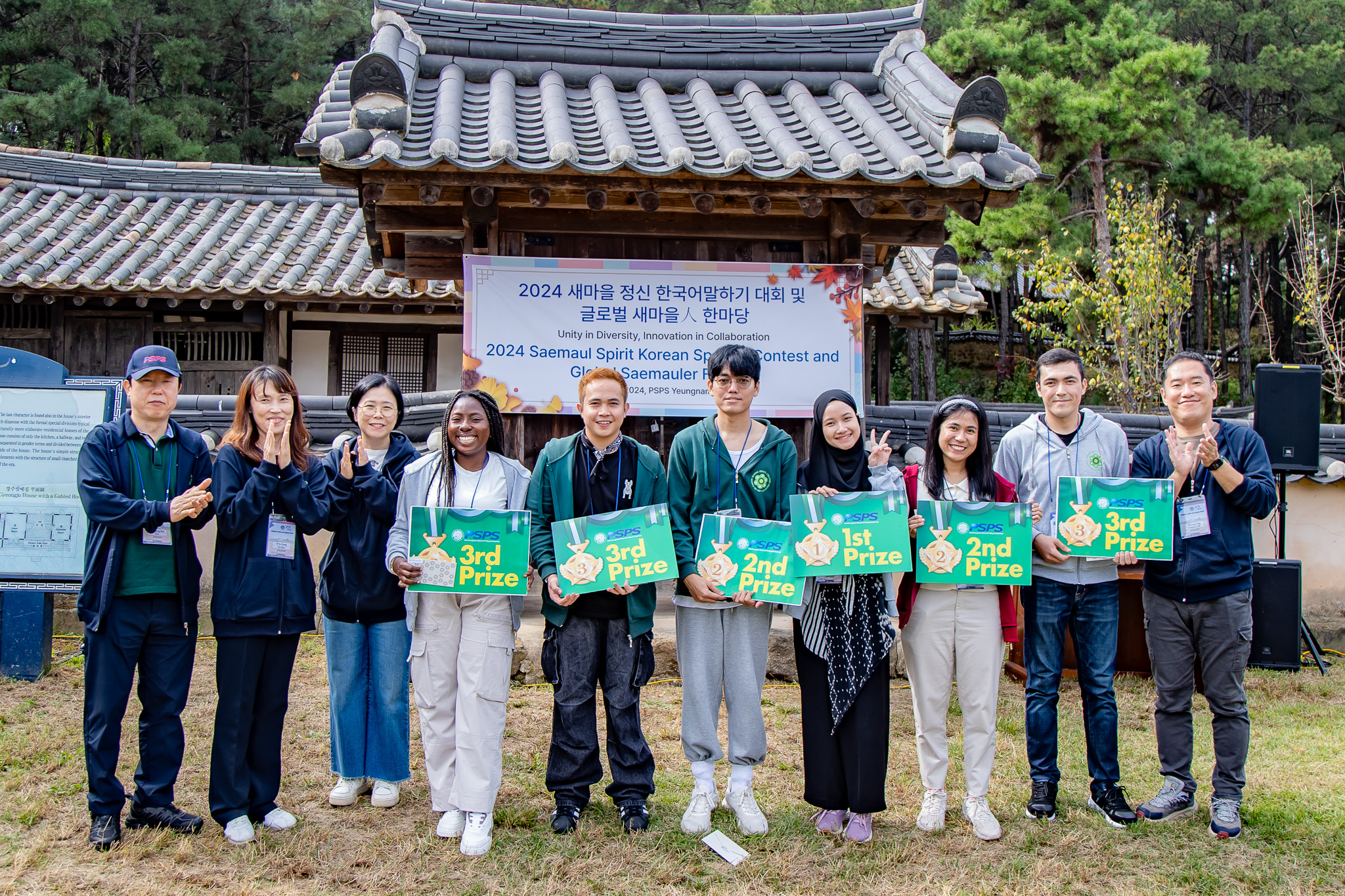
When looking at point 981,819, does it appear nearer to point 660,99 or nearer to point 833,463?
point 833,463

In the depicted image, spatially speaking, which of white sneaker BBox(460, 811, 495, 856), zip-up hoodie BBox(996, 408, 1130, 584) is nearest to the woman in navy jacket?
white sneaker BBox(460, 811, 495, 856)

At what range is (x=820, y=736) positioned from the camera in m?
4.01

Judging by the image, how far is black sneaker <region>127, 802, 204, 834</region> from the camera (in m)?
3.97

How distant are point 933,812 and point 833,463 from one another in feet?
5.15

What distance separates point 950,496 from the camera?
13.7 ft

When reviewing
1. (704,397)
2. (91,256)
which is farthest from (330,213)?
(704,397)

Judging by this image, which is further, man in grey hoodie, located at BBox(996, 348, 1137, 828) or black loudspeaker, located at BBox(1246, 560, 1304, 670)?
black loudspeaker, located at BBox(1246, 560, 1304, 670)

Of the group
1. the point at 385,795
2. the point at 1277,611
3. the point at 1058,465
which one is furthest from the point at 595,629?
the point at 1277,611

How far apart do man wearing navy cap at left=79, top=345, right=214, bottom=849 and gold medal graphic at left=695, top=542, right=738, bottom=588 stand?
2088mm

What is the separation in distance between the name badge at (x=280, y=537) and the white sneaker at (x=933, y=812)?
2.93 meters

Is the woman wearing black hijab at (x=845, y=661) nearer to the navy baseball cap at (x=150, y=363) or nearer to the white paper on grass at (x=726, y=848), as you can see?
the white paper on grass at (x=726, y=848)

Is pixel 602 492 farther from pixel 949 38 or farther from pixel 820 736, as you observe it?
pixel 949 38

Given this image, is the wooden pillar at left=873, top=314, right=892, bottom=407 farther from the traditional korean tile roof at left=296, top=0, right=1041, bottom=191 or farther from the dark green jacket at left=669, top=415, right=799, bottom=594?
the dark green jacket at left=669, top=415, right=799, bottom=594

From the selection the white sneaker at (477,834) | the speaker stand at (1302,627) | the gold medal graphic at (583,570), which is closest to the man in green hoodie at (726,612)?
the gold medal graphic at (583,570)
